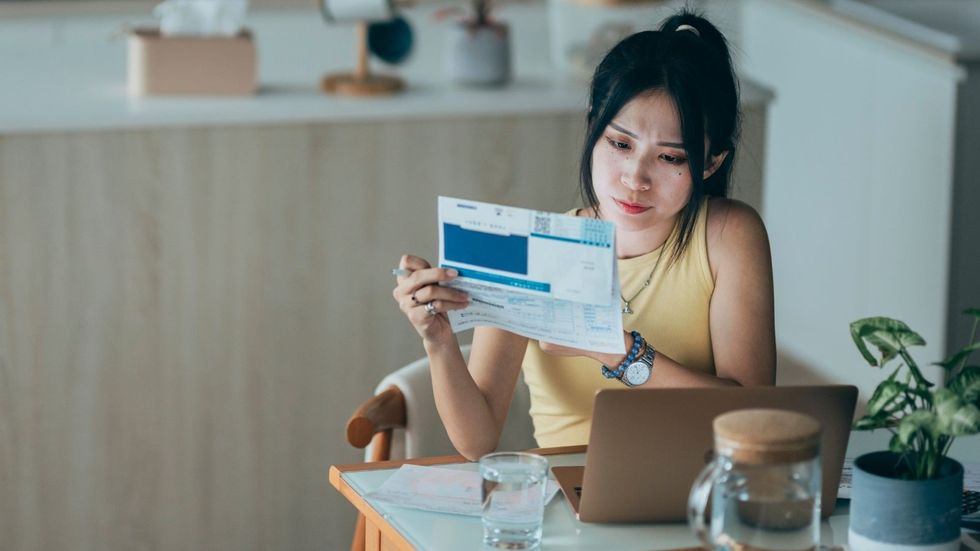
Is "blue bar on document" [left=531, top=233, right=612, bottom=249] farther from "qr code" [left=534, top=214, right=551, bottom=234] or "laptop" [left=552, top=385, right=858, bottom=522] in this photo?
"laptop" [left=552, top=385, right=858, bottom=522]

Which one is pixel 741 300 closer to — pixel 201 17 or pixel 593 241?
pixel 593 241

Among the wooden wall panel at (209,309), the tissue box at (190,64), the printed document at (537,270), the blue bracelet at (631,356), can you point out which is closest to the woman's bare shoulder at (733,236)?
the blue bracelet at (631,356)

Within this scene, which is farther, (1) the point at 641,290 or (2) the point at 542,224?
(1) the point at 641,290

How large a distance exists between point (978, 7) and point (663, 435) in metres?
2.08

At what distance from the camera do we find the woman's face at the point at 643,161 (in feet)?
5.70

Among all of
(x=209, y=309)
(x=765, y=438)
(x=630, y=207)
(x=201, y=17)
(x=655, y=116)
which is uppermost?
(x=201, y=17)

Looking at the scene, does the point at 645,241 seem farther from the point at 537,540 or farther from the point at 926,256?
the point at 926,256

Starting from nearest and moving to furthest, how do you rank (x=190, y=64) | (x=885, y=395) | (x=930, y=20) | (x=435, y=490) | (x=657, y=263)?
(x=885, y=395)
(x=435, y=490)
(x=657, y=263)
(x=190, y=64)
(x=930, y=20)

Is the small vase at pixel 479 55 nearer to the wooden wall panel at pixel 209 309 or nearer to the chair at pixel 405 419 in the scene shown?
the wooden wall panel at pixel 209 309

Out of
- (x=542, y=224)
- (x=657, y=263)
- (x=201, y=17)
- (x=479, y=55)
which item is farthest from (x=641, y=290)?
(x=201, y=17)

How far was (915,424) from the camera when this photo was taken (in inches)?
48.9

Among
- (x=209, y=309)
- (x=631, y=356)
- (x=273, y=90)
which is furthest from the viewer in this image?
(x=273, y=90)

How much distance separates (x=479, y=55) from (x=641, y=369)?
147 cm

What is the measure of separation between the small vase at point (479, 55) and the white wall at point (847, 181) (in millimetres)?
615
